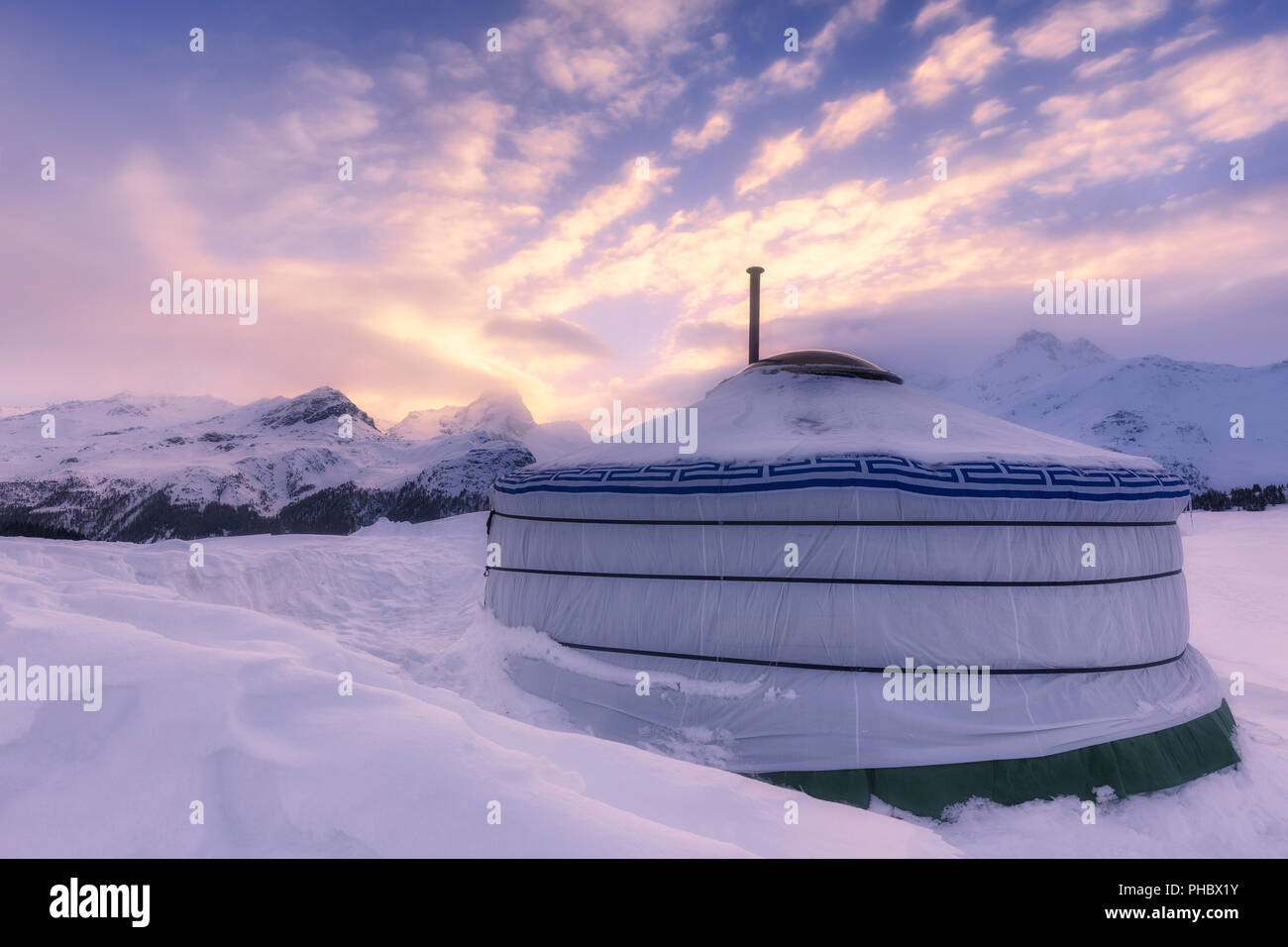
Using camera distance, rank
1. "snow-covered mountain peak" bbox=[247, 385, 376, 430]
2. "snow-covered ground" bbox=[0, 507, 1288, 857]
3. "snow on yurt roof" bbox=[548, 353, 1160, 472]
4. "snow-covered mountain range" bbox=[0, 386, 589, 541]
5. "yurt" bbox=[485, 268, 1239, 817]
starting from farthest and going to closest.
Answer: "snow-covered mountain peak" bbox=[247, 385, 376, 430] → "snow-covered mountain range" bbox=[0, 386, 589, 541] → "snow on yurt roof" bbox=[548, 353, 1160, 472] → "yurt" bbox=[485, 268, 1239, 817] → "snow-covered ground" bbox=[0, 507, 1288, 857]

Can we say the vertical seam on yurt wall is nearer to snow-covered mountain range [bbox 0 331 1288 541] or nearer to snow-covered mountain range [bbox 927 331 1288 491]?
snow-covered mountain range [bbox 0 331 1288 541]

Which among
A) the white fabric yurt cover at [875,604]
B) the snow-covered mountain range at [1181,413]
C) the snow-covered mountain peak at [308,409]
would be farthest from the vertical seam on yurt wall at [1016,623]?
the snow-covered mountain range at [1181,413]

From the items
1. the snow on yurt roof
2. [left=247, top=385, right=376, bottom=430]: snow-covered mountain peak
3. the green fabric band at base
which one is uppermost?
[left=247, top=385, right=376, bottom=430]: snow-covered mountain peak

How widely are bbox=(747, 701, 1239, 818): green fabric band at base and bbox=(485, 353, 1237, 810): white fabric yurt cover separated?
0.03 m

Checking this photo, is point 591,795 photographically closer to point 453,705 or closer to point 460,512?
point 453,705

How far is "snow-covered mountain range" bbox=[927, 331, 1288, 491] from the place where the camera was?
40.3 meters

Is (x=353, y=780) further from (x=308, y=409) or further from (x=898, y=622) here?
(x=308, y=409)

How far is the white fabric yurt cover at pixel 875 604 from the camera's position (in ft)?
10.0

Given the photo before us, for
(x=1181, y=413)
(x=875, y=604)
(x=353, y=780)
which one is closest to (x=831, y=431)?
(x=875, y=604)

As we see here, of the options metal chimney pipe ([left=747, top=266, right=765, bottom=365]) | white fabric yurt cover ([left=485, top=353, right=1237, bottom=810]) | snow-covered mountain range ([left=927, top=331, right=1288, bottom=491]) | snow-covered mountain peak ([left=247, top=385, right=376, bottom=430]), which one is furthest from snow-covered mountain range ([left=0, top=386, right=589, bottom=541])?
snow-covered mountain range ([left=927, top=331, right=1288, bottom=491])
